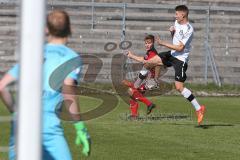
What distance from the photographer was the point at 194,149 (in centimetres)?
1255

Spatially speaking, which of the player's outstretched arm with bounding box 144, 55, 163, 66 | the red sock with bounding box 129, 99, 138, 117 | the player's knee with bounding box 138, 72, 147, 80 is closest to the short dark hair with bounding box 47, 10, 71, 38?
the red sock with bounding box 129, 99, 138, 117

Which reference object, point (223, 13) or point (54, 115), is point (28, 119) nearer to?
point (54, 115)

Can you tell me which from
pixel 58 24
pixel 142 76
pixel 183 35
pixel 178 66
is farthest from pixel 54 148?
pixel 142 76

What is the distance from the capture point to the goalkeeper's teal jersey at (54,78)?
22.5ft

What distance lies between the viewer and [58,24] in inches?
265

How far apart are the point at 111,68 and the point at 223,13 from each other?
221 inches

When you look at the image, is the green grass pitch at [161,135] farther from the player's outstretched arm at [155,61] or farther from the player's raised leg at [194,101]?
the player's outstretched arm at [155,61]

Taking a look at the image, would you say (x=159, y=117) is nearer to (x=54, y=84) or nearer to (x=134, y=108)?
(x=134, y=108)

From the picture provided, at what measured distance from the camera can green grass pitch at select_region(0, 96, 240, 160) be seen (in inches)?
469

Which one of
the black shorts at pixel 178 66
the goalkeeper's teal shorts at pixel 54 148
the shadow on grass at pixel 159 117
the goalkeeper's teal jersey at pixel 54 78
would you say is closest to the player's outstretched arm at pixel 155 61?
the black shorts at pixel 178 66

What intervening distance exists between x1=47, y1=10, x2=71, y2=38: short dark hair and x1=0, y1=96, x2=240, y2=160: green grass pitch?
3543 mm

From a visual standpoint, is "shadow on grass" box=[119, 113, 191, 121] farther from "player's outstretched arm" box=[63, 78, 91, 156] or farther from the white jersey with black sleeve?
"player's outstretched arm" box=[63, 78, 91, 156]

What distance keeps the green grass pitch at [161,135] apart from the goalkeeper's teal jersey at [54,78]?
3.26 metres

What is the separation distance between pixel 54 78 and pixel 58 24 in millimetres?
513
